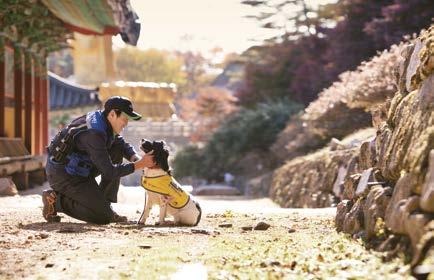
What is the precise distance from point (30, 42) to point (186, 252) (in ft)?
41.4

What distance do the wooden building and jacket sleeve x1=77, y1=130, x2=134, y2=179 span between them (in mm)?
6605

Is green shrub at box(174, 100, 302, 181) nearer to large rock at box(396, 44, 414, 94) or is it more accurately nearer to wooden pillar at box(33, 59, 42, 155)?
wooden pillar at box(33, 59, 42, 155)

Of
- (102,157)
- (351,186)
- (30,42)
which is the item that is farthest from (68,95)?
(351,186)

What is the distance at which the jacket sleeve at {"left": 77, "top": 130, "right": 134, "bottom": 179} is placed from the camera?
7.66 metres

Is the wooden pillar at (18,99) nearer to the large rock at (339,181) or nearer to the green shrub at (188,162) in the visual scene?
the large rock at (339,181)

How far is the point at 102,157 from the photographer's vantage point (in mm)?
7656

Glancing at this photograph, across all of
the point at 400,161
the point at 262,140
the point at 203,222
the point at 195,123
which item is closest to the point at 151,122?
the point at 195,123

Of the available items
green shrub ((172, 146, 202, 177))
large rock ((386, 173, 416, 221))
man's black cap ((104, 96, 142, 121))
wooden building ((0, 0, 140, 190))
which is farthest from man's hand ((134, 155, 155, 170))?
green shrub ((172, 146, 202, 177))

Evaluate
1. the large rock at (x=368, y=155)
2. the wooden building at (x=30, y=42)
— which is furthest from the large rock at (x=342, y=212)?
the wooden building at (x=30, y=42)

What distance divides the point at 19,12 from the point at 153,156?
307 inches

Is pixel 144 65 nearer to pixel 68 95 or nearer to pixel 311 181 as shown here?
pixel 68 95

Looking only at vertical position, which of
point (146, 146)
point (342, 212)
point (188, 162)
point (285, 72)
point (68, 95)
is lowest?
point (188, 162)

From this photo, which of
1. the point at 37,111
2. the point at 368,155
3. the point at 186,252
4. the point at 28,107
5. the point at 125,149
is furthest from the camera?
the point at 37,111

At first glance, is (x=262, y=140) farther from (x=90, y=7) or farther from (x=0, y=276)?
(x=0, y=276)
